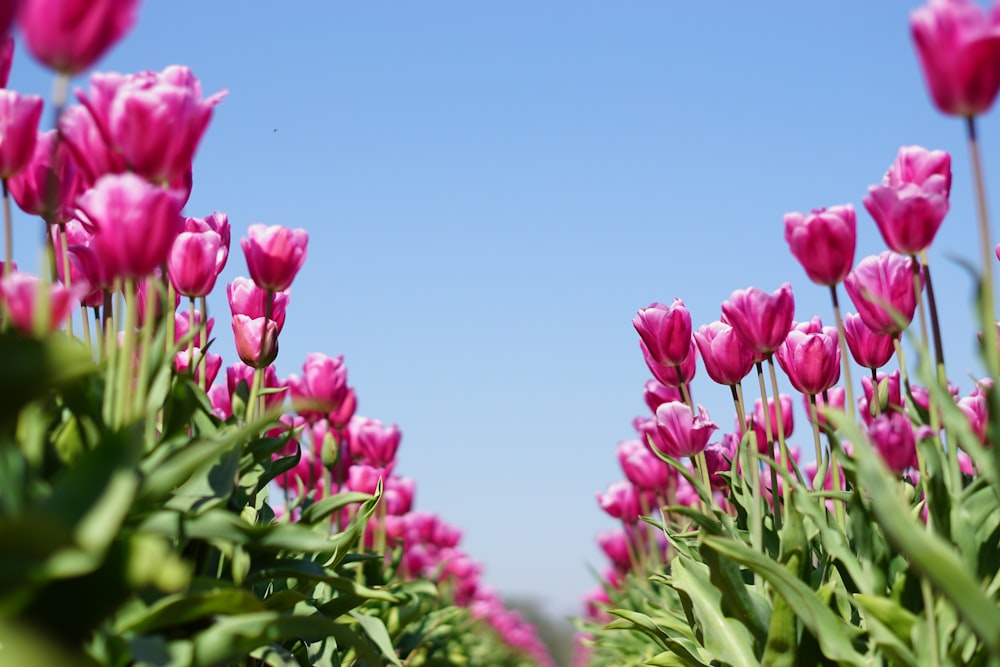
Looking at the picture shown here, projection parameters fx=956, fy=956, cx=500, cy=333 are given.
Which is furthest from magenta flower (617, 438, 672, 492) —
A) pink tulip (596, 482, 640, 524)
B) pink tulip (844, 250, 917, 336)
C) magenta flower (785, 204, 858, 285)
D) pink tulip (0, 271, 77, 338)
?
pink tulip (0, 271, 77, 338)

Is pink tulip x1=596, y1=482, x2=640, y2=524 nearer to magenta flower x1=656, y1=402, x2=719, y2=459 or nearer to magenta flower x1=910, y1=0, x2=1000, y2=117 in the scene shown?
magenta flower x1=656, y1=402, x2=719, y2=459

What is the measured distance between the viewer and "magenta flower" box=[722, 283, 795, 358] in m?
2.37

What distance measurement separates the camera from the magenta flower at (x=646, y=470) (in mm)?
4457

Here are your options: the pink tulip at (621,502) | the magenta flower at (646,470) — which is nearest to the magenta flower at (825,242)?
the magenta flower at (646,470)

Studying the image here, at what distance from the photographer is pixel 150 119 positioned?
163cm

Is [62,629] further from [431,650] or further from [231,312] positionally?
[431,650]

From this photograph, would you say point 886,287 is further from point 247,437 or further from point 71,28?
point 71,28

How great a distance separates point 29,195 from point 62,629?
99 cm

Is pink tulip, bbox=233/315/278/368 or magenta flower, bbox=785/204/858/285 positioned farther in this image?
pink tulip, bbox=233/315/278/368

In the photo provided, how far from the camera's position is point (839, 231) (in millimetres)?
2002

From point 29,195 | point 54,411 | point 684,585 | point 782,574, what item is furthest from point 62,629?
point 684,585

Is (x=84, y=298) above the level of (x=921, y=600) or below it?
above

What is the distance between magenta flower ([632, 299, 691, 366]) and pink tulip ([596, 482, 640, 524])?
2.86 metres

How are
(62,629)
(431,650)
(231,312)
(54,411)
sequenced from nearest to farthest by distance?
(62,629)
(54,411)
(231,312)
(431,650)
